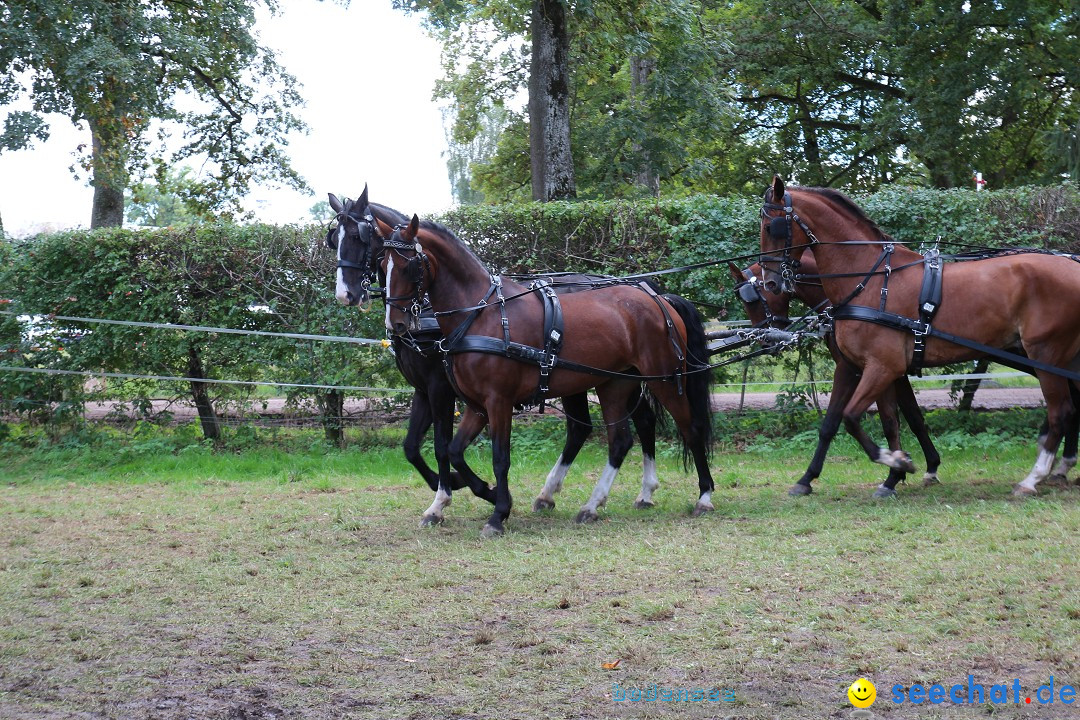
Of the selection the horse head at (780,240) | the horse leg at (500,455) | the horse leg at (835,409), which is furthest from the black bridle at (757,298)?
the horse leg at (500,455)

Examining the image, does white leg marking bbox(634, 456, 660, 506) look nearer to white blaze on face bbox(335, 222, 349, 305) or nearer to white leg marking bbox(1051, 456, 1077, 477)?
white blaze on face bbox(335, 222, 349, 305)

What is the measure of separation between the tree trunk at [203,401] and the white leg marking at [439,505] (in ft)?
17.7

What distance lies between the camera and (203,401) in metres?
12.5

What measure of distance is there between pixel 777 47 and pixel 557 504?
56.4ft

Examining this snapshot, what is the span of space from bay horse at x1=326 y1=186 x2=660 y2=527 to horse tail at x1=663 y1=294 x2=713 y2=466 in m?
0.45

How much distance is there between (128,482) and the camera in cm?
1084

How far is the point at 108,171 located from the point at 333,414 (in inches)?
291

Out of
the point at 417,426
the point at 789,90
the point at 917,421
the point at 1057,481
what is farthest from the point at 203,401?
the point at 789,90

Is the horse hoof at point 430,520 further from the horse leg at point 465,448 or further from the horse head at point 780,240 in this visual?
the horse head at point 780,240

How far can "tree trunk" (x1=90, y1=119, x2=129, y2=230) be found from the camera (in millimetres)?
16422

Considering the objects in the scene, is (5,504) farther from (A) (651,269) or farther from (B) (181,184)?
(B) (181,184)

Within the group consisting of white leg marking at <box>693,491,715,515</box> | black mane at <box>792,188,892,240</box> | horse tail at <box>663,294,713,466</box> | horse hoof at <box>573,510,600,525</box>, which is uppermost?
black mane at <box>792,188,892,240</box>

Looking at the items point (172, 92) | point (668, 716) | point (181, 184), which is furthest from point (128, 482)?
point (181, 184)

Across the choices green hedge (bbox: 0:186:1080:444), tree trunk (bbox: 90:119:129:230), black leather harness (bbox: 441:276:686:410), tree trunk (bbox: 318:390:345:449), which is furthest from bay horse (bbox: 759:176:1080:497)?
tree trunk (bbox: 90:119:129:230)
